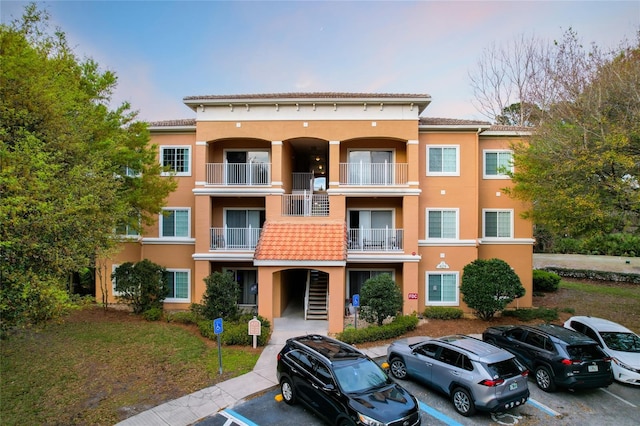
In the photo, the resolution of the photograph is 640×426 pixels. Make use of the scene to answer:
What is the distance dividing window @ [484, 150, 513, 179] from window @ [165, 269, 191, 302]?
55.9 ft

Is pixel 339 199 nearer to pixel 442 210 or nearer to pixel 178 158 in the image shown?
pixel 442 210

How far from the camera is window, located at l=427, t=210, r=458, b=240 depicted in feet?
59.5

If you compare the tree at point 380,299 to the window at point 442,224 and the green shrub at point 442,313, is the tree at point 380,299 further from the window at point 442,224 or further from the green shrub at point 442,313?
the window at point 442,224

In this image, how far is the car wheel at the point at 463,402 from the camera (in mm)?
8461

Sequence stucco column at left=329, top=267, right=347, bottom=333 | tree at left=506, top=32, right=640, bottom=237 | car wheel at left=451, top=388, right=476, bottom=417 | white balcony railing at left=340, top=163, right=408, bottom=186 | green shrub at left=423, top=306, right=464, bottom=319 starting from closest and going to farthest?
car wheel at left=451, top=388, right=476, bottom=417 → tree at left=506, top=32, right=640, bottom=237 → stucco column at left=329, top=267, right=347, bottom=333 → green shrub at left=423, top=306, right=464, bottom=319 → white balcony railing at left=340, top=163, right=408, bottom=186

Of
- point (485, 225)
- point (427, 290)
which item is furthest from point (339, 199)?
point (485, 225)

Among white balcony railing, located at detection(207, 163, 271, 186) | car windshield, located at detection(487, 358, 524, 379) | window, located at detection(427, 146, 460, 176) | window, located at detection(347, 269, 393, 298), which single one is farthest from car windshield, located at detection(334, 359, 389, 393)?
window, located at detection(427, 146, 460, 176)

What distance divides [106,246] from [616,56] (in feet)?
66.5

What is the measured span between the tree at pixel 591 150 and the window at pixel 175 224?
17006mm

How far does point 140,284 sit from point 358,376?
41.3 feet

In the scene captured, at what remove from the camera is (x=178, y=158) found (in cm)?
1872

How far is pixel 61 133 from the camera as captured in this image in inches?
352

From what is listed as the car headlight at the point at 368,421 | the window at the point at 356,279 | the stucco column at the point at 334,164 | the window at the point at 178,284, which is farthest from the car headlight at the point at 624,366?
the window at the point at 178,284

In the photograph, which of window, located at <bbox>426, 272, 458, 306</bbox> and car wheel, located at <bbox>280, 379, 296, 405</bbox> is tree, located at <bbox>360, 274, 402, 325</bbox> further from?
car wheel, located at <bbox>280, 379, 296, 405</bbox>
